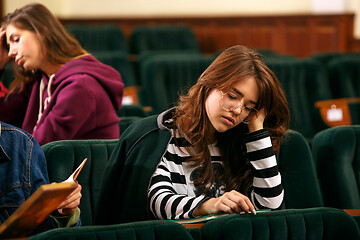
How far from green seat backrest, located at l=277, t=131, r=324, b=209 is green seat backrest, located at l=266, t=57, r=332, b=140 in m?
1.27

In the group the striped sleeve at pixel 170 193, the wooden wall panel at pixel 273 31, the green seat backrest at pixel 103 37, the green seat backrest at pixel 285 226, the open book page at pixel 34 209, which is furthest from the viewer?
the wooden wall panel at pixel 273 31

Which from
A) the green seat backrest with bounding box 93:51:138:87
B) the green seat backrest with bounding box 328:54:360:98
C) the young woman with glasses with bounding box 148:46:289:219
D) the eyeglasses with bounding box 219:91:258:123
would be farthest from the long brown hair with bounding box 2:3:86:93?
the green seat backrest with bounding box 328:54:360:98

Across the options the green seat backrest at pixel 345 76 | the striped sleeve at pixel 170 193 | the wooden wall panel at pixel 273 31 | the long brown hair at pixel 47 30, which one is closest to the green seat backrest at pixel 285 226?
the striped sleeve at pixel 170 193

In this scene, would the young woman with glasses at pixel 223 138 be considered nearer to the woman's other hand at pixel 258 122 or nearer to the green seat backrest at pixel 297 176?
the woman's other hand at pixel 258 122

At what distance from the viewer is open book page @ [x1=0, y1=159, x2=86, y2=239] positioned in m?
0.84

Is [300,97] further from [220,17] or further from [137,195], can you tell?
[220,17]

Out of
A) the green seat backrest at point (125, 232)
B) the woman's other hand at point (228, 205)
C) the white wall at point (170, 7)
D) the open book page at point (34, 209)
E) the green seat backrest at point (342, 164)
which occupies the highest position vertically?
the white wall at point (170, 7)

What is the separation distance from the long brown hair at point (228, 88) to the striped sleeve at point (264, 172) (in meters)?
0.04

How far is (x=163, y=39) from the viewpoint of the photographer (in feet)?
14.6

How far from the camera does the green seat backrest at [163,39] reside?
4.45 metres

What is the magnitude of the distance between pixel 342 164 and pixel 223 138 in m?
0.42

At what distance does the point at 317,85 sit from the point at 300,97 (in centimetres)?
11

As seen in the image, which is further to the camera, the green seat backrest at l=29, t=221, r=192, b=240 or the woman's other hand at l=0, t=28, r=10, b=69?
the woman's other hand at l=0, t=28, r=10, b=69

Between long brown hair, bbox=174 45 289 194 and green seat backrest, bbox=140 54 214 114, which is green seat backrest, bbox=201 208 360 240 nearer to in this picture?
long brown hair, bbox=174 45 289 194
